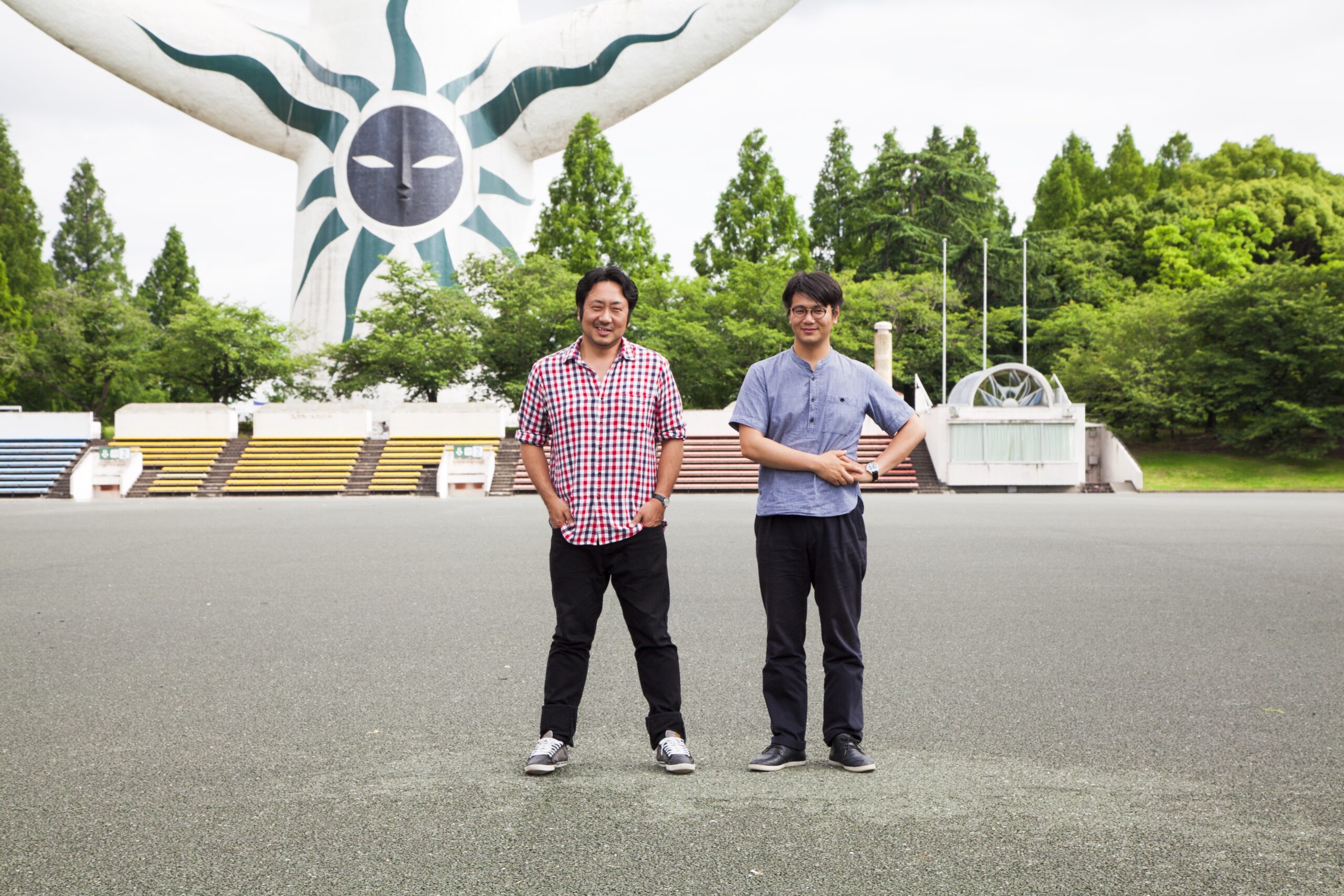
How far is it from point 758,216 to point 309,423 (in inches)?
705

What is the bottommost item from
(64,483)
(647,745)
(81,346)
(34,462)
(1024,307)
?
(647,745)

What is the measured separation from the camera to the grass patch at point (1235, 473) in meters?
26.1

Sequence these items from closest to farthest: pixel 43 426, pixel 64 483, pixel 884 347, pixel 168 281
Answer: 1. pixel 64 483
2. pixel 43 426
3. pixel 884 347
4. pixel 168 281

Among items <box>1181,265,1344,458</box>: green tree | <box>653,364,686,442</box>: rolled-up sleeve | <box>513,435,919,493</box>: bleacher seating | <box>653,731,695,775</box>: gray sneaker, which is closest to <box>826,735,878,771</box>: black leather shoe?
<box>653,731,695,775</box>: gray sneaker

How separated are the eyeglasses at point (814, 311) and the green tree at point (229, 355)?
31.1 metres

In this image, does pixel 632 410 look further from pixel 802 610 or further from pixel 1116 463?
pixel 1116 463

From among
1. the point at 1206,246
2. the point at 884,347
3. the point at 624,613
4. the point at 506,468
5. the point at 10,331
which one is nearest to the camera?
the point at 624,613

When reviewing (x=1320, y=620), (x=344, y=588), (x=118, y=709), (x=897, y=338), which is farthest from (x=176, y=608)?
(x=897, y=338)

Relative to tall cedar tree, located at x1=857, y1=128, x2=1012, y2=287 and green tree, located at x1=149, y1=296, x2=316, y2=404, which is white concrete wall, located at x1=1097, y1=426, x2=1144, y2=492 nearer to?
tall cedar tree, located at x1=857, y1=128, x2=1012, y2=287

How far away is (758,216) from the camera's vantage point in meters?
39.2

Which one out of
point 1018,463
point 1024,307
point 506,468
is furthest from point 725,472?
point 1024,307

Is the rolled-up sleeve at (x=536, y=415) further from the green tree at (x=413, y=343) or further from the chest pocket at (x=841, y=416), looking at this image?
the green tree at (x=413, y=343)

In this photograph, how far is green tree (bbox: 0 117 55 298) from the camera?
43.1 m

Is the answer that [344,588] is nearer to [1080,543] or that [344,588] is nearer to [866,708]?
[866,708]
